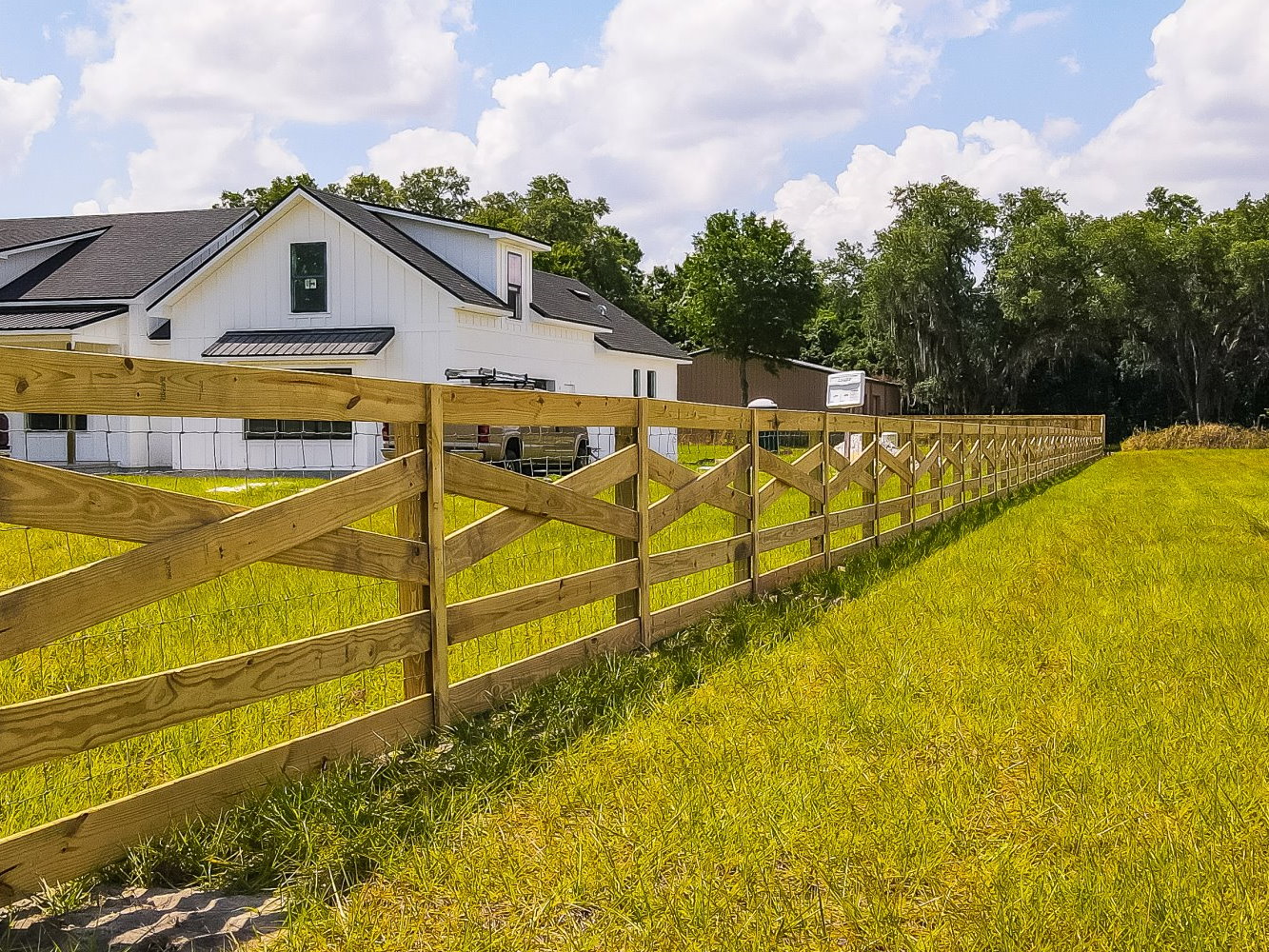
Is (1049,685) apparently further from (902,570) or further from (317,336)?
(317,336)

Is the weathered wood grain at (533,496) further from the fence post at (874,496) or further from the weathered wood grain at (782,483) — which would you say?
the fence post at (874,496)

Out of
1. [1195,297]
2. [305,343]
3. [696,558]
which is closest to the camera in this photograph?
[696,558]

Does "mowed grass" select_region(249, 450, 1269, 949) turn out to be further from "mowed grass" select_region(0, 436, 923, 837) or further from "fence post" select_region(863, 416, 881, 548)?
"fence post" select_region(863, 416, 881, 548)

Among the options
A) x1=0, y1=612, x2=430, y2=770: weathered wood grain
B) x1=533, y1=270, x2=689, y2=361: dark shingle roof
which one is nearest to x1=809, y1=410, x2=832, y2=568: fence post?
x1=0, y1=612, x2=430, y2=770: weathered wood grain

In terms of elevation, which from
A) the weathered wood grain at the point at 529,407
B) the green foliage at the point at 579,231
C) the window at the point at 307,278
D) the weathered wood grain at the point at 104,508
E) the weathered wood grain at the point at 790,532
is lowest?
the weathered wood grain at the point at 790,532

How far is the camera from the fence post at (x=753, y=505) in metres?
8.04

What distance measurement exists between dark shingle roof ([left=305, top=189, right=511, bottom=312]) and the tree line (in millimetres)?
26186

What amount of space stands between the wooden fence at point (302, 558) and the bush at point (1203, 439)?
42625 millimetres

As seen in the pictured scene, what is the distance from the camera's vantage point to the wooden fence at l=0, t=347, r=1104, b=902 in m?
3.11

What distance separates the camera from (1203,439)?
4475 centimetres

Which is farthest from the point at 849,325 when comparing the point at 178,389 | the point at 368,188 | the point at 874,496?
the point at 178,389

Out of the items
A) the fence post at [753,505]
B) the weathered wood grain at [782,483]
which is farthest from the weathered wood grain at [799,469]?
the fence post at [753,505]

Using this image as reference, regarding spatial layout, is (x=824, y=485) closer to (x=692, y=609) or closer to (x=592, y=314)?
(x=692, y=609)

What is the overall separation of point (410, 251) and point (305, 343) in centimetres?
321
